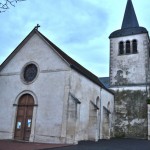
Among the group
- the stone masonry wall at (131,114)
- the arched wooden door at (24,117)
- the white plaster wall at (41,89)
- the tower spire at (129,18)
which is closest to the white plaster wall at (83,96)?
the white plaster wall at (41,89)

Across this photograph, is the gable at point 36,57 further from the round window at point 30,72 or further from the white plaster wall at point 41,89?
the round window at point 30,72

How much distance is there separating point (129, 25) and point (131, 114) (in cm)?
1206

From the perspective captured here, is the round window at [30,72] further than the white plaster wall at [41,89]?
Yes

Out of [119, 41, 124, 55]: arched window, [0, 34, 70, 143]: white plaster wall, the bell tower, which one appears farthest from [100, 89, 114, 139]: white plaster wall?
[0, 34, 70, 143]: white plaster wall

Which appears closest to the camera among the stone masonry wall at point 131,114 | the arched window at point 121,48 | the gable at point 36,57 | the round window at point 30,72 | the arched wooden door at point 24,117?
the arched wooden door at point 24,117

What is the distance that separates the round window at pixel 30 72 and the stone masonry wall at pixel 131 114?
1271 cm

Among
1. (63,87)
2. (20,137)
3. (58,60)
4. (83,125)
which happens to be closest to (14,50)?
(58,60)

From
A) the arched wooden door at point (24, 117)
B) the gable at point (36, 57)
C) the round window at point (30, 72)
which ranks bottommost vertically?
the arched wooden door at point (24, 117)

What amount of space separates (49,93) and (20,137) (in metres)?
4.06

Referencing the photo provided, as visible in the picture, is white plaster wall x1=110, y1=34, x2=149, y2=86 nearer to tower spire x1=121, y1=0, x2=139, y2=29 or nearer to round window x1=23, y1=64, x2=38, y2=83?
tower spire x1=121, y1=0, x2=139, y2=29

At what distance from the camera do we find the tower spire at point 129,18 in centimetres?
2828

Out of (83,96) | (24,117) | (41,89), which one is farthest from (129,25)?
(24,117)

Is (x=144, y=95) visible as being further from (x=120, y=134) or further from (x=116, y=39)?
(x=116, y=39)

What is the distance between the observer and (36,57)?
17031mm
